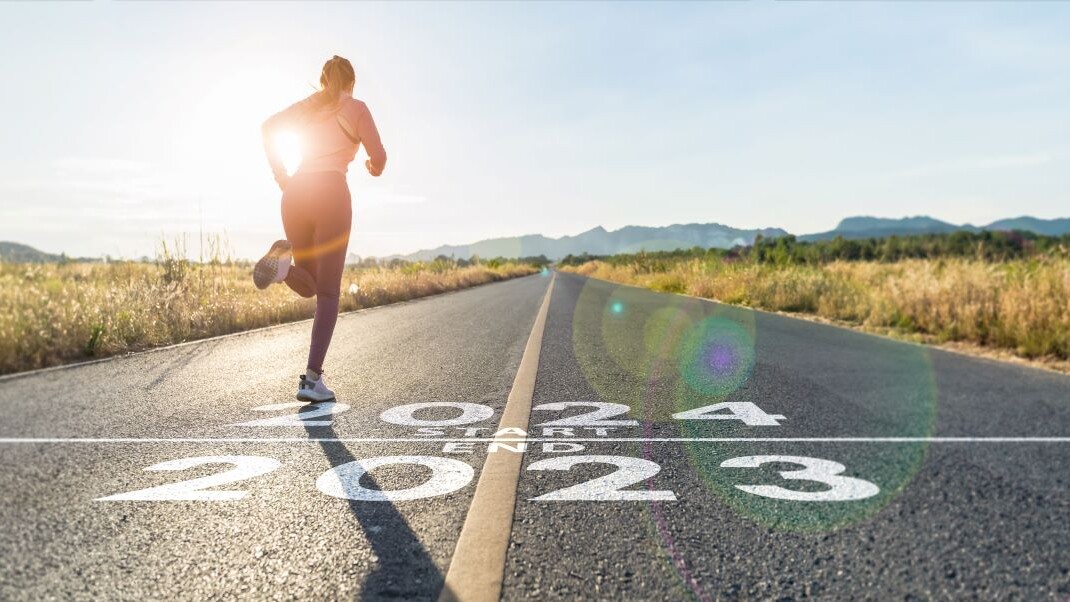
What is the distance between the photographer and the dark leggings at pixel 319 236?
457cm

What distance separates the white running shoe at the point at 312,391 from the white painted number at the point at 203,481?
136 cm

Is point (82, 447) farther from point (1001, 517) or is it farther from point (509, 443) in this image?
point (1001, 517)

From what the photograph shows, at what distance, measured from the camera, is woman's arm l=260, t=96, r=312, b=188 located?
464cm

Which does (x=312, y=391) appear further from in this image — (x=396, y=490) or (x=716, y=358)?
(x=716, y=358)

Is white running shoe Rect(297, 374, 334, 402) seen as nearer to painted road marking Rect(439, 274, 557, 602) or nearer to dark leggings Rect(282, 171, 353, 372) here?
dark leggings Rect(282, 171, 353, 372)

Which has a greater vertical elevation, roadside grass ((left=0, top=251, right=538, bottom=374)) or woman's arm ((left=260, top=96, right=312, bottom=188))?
woman's arm ((left=260, top=96, right=312, bottom=188))

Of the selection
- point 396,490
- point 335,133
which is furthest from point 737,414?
point 335,133

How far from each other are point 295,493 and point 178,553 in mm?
639

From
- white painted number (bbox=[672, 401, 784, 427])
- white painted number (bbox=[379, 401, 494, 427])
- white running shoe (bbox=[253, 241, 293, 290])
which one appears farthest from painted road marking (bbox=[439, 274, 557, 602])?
white running shoe (bbox=[253, 241, 293, 290])

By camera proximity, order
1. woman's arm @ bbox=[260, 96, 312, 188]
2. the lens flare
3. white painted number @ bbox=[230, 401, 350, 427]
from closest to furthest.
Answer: white painted number @ bbox=[230, 401, 350, 427] → woman's arm @ bbox=[260, 96, 312, 188] → the lens flare

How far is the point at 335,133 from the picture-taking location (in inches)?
179

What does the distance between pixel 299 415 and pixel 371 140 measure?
1875mm

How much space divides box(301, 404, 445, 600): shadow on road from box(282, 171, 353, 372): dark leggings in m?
2.19

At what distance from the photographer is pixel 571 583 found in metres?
1.86
